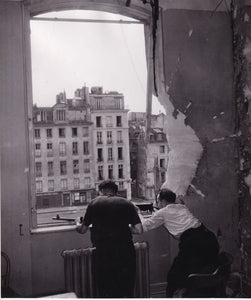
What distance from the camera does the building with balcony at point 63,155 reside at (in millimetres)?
3635

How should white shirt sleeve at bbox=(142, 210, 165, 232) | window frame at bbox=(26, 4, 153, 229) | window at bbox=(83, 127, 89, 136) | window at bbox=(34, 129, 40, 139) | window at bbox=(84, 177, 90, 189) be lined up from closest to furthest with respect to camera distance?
white shirt sleeve at bbox=(142, 210, 165, 232) < window frame at bbox=(26, 4, 153, 229) < window at bbox=(34, 129, 40, 139) < window at bbox=(84, 177, 90, 189) < window at bbox=(83, 127, 89, 136)

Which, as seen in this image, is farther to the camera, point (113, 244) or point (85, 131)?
point (85, 131)

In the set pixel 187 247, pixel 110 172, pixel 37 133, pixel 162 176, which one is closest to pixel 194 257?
pixel 187 247

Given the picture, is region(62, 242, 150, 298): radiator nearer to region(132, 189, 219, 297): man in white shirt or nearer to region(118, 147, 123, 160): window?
region(132, 189, 219, 297): man in white shirt

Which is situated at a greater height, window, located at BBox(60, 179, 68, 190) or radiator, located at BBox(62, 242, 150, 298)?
window, located at BBox(60, 179, 68, 190)

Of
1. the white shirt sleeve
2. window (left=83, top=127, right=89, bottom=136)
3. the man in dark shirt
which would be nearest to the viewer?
the man in dark shirt

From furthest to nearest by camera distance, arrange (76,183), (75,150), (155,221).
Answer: (75,150), (76,183), (155,221)

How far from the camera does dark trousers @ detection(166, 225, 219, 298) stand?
273cm

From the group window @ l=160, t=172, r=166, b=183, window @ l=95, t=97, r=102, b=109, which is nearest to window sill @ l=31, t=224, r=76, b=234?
window @ l=160, t=172, r=166, b=183

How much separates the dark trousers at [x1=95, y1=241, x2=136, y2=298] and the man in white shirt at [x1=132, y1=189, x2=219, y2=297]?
213 millimetres

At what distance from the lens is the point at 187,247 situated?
2826mm

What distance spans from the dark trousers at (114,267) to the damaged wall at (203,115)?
3.58ft

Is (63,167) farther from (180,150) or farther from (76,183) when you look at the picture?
(180,150)

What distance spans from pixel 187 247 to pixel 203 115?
158 centimetres
